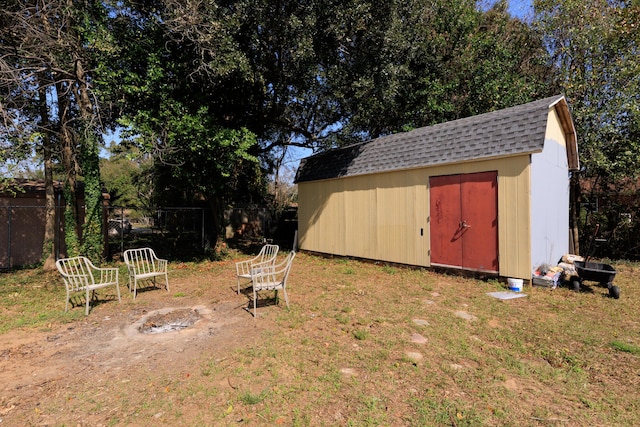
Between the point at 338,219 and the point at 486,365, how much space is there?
7380 mm

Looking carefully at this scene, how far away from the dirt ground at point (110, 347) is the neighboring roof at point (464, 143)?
18.0 feet

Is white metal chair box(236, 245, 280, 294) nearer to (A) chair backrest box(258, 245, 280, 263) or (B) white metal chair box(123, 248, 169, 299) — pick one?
(A) chair backrest box(258, 245, 280, 263)

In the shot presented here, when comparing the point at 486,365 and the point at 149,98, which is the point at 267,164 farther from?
the point at 486,365

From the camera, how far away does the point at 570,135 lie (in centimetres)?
806

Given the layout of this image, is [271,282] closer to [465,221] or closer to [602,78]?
[465,221]

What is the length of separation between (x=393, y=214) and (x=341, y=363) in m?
5.80

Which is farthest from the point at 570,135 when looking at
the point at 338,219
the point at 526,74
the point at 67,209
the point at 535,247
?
the point at 67,209

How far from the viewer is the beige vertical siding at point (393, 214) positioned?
6.44 meters

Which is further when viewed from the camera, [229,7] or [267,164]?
[267,164]

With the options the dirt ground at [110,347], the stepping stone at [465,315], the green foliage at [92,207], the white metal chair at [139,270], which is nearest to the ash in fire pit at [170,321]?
the dirt ground at [110,347]

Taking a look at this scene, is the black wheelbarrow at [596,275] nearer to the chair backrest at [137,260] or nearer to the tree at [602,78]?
the tree at [602,78]

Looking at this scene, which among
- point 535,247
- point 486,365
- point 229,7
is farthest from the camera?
point 229,7

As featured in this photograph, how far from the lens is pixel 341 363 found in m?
3.52

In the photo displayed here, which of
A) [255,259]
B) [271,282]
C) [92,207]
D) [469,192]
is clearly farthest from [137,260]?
[469,192]
